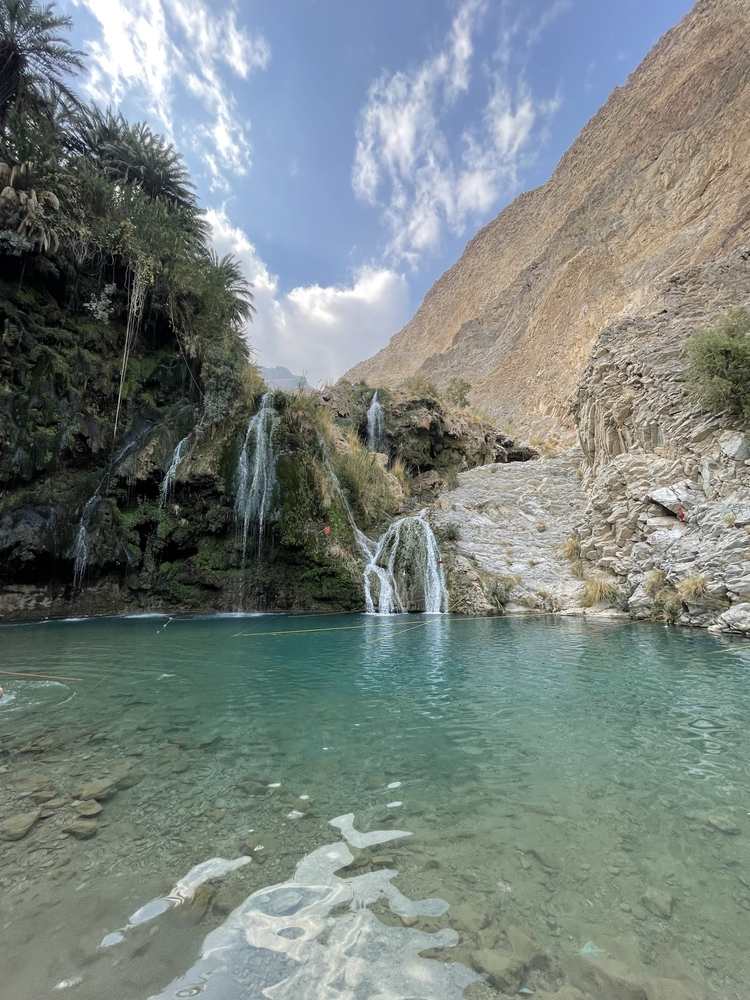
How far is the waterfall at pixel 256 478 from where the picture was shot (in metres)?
11.4

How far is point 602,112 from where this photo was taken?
42625 mm

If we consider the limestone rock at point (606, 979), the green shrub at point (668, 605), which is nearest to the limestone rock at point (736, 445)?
the green shrub at point (668, 605)

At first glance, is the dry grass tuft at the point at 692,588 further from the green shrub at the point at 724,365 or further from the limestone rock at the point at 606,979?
the limestone rock at the point at 606,979

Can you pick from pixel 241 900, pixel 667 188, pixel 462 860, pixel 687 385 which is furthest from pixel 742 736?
pixel 667 188

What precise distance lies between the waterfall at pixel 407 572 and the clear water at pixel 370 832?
20.9 feet

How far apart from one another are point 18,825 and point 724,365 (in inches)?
479

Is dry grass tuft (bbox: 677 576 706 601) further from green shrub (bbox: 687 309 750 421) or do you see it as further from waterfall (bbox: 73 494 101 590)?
waterfall (bbox: 73 494 101 590)

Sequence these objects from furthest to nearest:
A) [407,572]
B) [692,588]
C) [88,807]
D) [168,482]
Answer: [168,482]
[407,572]
[692,588]
[88,807]

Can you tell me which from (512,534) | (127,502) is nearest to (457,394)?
(512,534)

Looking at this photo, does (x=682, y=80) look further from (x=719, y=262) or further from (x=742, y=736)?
(x=742, y=736)

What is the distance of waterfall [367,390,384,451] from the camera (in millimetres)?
18469

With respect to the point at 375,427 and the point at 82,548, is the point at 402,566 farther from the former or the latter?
the point at 375,427

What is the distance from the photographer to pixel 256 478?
11594mm

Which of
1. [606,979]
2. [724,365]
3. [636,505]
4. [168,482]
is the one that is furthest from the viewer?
[168,482]
